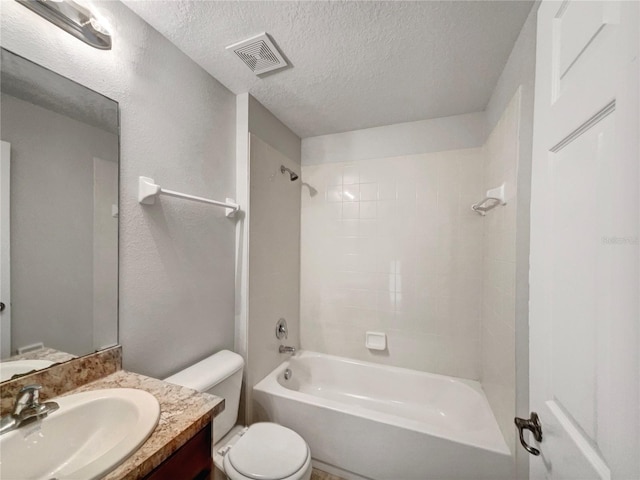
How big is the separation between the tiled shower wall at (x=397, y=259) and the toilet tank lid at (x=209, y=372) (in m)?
0.99

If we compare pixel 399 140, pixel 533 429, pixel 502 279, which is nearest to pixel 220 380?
pixel 533 429

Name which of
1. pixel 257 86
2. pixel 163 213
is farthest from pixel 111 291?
pixel 257 86

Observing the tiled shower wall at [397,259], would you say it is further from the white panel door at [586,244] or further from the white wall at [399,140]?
the white panel door at [586,244]

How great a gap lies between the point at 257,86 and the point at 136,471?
5.96 ft

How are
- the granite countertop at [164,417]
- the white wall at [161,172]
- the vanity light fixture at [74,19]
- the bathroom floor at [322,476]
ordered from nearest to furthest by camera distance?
the granite countertop at [164,417]
the vanity light fixture at [74,19]
the white wall at [161,172]
the bathroom floor at [322,476]

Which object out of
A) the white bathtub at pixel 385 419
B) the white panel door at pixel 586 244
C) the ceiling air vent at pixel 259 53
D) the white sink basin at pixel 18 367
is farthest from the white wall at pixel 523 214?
the white sink basin at pixel 18 367

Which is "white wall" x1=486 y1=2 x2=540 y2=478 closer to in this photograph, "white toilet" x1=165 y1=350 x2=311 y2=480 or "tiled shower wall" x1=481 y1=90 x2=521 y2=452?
"tiled shower wall" x1=481 y1=90 x2=521 y2=452

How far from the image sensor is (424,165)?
6.52ft

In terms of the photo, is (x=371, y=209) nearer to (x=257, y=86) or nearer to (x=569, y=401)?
(x=257, y=86)

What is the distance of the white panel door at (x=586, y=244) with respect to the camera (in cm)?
38

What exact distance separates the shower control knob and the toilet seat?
2.21ft

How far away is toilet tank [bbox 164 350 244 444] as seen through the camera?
3.88ft

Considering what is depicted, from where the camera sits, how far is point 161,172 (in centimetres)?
119

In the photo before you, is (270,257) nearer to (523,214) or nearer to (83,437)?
(83,437)
